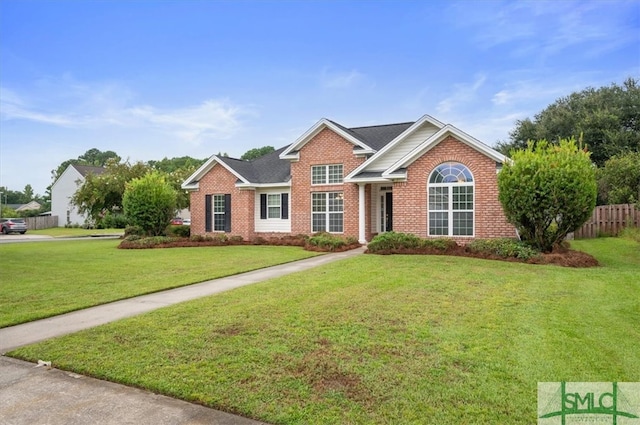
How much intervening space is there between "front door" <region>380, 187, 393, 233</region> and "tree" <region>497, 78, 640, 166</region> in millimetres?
20469

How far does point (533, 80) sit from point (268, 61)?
12.7 meters

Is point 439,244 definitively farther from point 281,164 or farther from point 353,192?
point 281,164

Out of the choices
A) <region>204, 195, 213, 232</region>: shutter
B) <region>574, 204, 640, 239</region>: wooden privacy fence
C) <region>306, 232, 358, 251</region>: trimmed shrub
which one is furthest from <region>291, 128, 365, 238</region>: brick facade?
<region>574, 204, 640, 239</region>: wooden privacy fence

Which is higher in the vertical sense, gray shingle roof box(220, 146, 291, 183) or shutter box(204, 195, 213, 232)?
gray shingle roof box(220, 146, 291, 183)

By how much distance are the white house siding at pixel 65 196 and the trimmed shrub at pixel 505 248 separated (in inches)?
2166

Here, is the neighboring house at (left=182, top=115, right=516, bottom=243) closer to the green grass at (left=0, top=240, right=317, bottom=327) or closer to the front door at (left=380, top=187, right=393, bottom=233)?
the front door at (left=380, top=187, right=393, bottom=233)

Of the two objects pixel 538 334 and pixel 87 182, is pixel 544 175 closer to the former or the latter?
pixel 538 334

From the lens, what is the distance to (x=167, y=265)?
45.2 ft

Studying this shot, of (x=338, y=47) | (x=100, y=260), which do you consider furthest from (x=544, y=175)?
(x=100, y=260)

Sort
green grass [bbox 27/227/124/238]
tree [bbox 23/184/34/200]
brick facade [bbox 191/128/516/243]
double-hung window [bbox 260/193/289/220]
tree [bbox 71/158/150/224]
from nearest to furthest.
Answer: brick facade [bbox 191/128/516/243] → double-hung window [bbox 260/193/289/220] → tree [bbox 71/158/150/224] → green grass [bbox 27/227/124/238] → tree [bbox 23/184/34/200]

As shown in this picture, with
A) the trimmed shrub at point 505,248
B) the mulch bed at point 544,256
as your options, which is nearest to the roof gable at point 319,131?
the mulch bed at point 544,256

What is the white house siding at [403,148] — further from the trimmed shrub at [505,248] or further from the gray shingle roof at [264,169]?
the trimmed shrub at [505,248]

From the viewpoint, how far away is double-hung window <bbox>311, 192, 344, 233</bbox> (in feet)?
69.6

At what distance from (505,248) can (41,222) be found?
5787 cm
